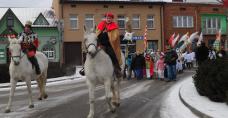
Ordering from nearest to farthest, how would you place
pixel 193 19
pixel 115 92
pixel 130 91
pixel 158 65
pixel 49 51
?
pixel 115 92 → pixel 130 91 → pixel 158 65 → pixel 49 51 → pixel 193 19

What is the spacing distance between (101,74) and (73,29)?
50.6 m

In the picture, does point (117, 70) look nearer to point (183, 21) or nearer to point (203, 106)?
point (203, 106)

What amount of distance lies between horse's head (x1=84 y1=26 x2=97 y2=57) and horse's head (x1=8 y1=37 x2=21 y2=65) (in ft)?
9.19

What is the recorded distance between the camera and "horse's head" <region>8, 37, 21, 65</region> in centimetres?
1345

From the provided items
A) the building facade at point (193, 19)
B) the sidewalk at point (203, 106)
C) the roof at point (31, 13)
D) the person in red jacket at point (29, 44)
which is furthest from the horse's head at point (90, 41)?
the building facade at point (193, 19)

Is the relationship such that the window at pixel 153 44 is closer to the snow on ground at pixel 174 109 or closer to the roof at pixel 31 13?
the roof at pixel 31 13

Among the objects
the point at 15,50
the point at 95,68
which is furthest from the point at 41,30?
the point at 95,68

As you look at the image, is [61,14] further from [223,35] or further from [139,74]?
[139,74]

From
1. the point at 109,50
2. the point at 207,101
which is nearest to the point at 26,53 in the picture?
the point at 109,50

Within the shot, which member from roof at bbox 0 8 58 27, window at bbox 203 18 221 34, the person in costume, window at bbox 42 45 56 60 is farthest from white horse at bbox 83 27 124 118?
window at bbox 203 18 221 34

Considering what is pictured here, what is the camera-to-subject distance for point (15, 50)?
531 inches

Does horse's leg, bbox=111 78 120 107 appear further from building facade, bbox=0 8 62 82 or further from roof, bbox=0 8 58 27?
roof, bbox=0 8 58 27

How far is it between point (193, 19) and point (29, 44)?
2169 inches

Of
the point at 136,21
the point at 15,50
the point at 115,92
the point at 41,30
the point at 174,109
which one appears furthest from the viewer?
the point at 136,21
